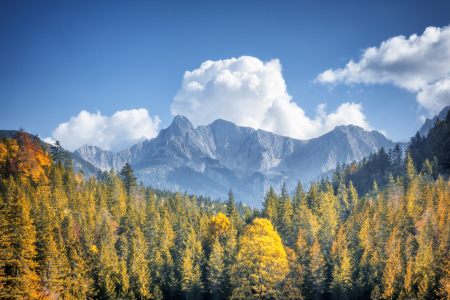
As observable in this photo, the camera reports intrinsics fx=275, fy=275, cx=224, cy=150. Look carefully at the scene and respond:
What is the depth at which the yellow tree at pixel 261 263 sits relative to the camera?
36031 mm

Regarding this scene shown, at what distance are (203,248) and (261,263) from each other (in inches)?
1582

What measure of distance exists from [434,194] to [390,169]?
274ft

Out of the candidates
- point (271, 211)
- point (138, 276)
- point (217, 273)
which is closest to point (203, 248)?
point (217, 273)

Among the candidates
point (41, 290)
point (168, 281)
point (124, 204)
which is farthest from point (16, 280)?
point (124, 204)

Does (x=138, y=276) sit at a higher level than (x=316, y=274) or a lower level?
higher

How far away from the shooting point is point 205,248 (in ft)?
240

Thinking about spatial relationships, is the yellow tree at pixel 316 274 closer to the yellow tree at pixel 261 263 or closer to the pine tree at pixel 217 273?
the pine tree at pixel 217 273

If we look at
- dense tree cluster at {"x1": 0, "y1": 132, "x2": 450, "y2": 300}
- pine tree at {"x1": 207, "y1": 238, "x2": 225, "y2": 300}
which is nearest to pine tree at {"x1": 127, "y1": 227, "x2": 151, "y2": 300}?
dense tree cluster at {"x1": 0, "y1": 132, "x2": 450, "y2": 300}

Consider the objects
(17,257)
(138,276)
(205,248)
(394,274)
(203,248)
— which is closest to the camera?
(17,257)

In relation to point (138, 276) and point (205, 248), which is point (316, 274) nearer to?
point (205, 248)

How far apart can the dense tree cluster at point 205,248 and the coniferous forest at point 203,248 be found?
242mm

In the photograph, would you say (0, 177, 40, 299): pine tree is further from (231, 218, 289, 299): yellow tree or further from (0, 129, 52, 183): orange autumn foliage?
(0, 129, 52, 183): orange autumn foliage

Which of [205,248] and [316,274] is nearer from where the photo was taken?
[316,274]

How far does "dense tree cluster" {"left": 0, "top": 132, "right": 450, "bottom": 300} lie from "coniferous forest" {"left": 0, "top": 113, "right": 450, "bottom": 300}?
242 mm
